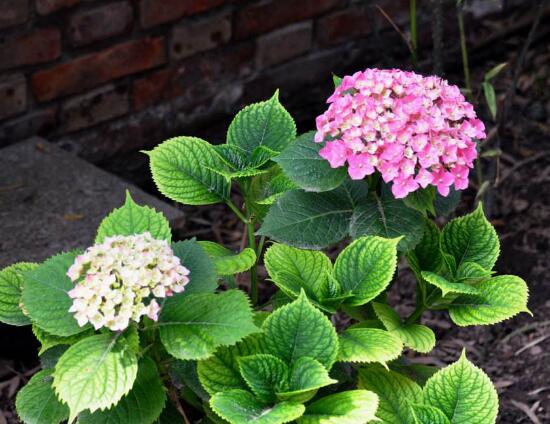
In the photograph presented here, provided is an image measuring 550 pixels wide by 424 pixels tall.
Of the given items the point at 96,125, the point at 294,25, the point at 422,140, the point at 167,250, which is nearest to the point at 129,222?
the point at 167,250

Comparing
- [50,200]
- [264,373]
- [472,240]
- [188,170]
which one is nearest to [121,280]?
[264,373]

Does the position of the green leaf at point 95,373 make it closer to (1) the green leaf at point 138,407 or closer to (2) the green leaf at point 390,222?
(1) the green leaf at point 138,407

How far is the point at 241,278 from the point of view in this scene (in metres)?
2.62

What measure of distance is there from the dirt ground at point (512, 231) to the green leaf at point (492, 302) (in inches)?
31.5

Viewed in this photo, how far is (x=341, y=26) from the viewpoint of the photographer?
3162mm

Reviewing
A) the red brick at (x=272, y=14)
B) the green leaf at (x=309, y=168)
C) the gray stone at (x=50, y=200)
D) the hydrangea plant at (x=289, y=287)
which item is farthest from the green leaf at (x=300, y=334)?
the red brick at (x=272, y=14)

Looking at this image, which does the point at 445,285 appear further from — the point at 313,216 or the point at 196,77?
the point at 196,77

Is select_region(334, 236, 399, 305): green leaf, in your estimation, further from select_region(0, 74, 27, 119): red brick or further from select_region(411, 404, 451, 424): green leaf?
select_region(0, 74, 27, 119): red brick

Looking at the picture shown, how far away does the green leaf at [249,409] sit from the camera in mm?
1164

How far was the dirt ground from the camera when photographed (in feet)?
7.37

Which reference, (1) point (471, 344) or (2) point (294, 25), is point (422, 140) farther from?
(2) point (294, 25)

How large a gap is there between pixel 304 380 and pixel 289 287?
0.18 metres

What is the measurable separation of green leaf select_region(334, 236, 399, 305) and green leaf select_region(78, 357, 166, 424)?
0.95 ft

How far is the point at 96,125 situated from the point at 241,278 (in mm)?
609
